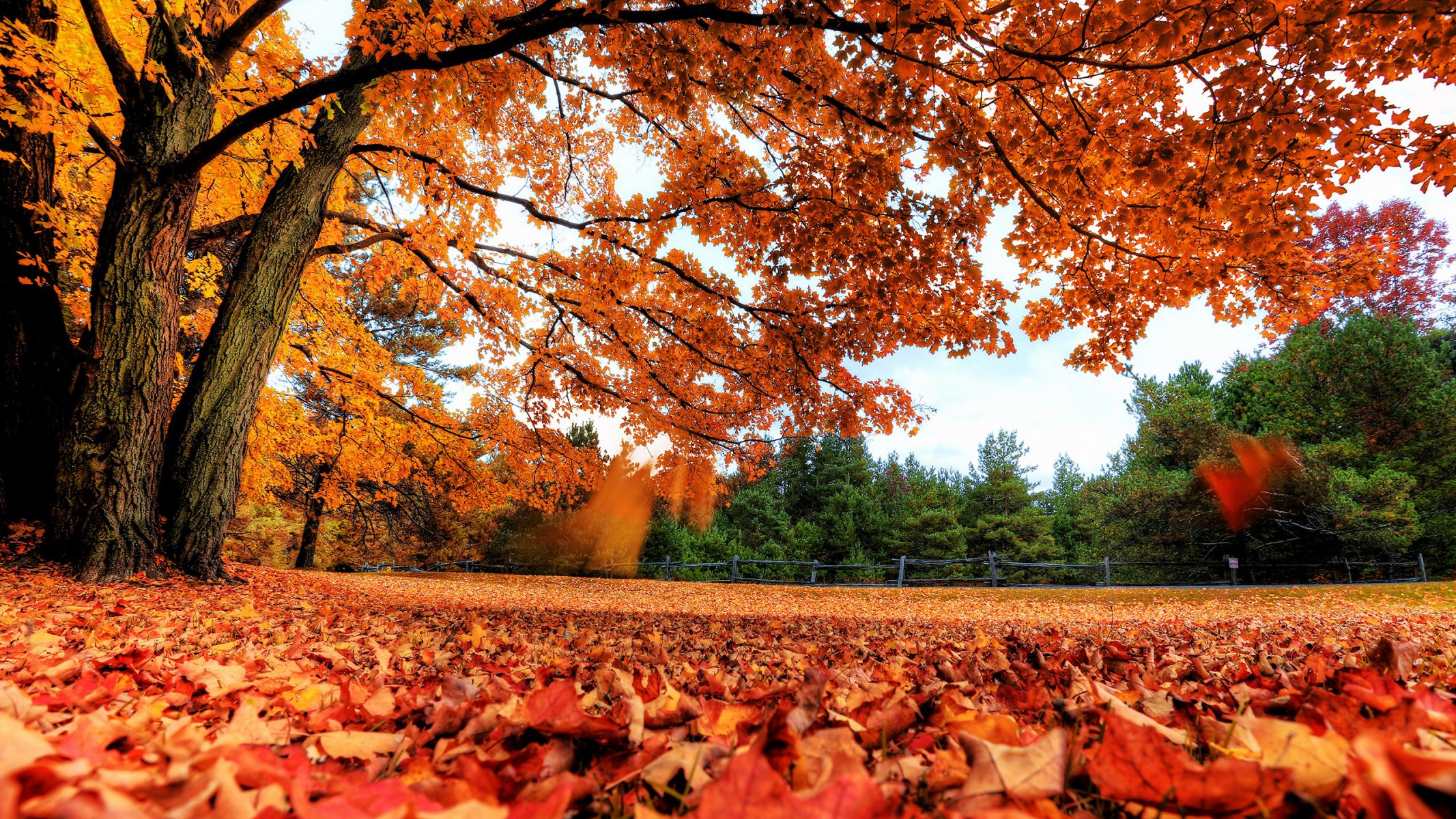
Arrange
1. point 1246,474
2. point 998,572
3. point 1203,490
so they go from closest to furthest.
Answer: point 1246,474, point 1203,490, point 998,572

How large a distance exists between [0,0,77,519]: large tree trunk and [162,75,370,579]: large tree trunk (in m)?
0.95

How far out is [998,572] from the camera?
73.2 ft

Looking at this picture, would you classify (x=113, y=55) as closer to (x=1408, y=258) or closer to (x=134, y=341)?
(x=134, y=341)

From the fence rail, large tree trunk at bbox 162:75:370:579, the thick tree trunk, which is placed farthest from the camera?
the fence rail

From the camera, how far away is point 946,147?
3588 millimetres

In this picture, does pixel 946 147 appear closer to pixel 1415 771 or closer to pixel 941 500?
pixel 1415 771

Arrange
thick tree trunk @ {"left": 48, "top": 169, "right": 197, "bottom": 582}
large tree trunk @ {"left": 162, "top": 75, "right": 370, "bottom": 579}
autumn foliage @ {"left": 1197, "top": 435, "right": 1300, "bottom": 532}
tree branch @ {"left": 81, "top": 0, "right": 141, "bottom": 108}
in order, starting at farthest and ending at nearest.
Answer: autumn foliage @ {"left": 1197, "top": 435, "right": 1300, "bottom": 532}
large tree trunk @ {"left": 162, "top": 75, "right": 370, "bottom": 579}
thick tree trunk @ {"left": 48, "top": 169, "right": 197, "bottom": 582}
tree branch @ {"left": 81, "top": 0, "right": 141, "bottom": 108}

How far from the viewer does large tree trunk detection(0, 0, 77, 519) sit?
5.25 m

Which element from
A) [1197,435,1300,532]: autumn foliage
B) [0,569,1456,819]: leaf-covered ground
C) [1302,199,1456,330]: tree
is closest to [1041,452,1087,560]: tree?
[1197,435,1300,532]: autumn foliage

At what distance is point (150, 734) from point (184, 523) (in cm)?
605

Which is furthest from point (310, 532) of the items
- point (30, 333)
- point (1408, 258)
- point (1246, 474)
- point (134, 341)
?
point (1408, 258)

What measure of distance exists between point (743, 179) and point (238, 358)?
16.6ft

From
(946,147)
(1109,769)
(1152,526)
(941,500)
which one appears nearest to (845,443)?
(941,500)

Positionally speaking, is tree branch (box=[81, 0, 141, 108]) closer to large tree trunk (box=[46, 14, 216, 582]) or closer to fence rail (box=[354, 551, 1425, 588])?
large tree trunk (box=[46, 14, 216, 582])
